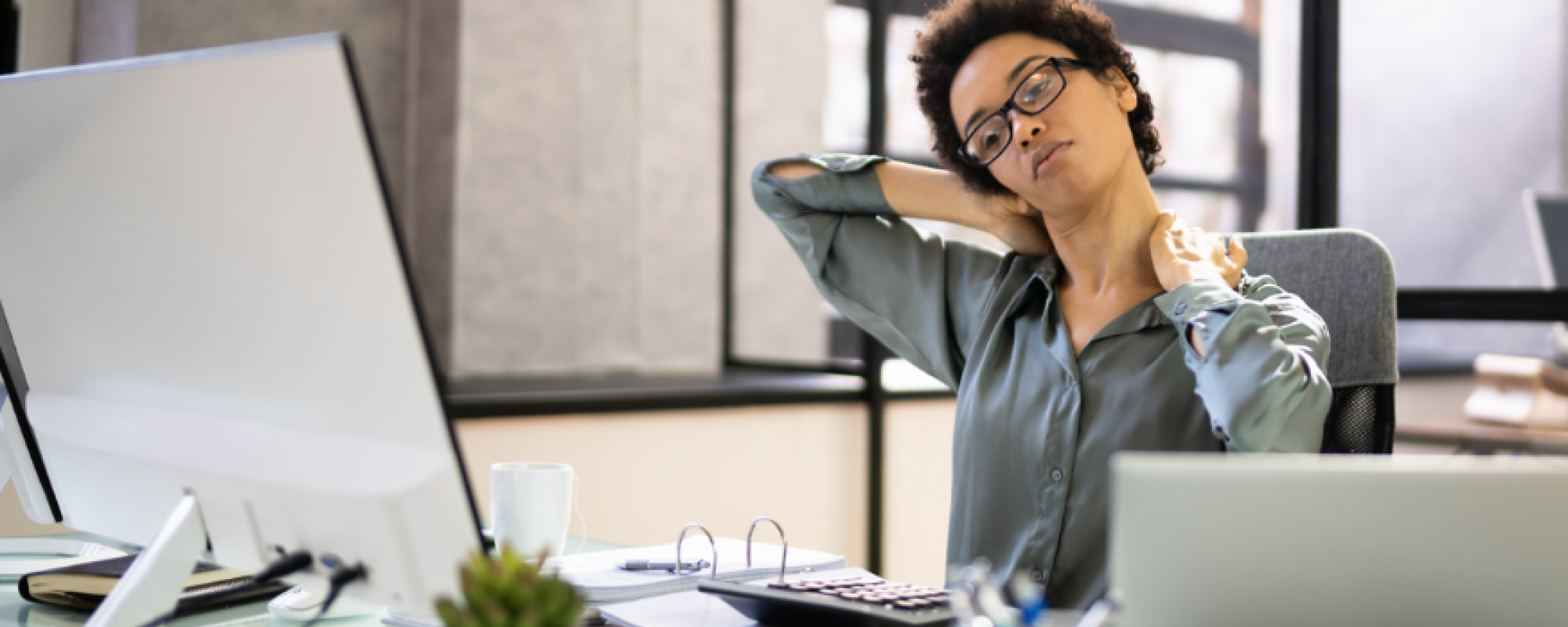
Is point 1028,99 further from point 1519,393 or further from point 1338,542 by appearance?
point 1519,393

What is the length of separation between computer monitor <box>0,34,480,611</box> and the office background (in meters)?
1.55

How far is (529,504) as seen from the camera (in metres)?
1.16

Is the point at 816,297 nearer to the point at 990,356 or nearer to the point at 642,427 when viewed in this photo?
the point at 642,427

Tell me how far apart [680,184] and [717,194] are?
115 mm

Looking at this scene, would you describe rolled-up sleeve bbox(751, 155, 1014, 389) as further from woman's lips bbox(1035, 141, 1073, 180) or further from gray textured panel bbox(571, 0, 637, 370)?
gray textured panel bbox(571, 0, 637, 370)

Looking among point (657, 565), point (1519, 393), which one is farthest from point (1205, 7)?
point (657, 565)

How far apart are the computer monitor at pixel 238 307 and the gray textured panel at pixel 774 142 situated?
2.40 metres

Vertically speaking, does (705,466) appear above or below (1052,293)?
below

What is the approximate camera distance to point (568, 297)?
2961mm

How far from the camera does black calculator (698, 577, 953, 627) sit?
85 centimetres

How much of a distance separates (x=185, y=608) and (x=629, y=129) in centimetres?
215

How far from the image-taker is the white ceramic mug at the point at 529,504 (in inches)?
45.7

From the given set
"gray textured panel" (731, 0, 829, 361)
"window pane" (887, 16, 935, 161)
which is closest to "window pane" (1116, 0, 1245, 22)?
"window pane" (887, 16, 935, 161)

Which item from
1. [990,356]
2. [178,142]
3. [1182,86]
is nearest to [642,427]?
[990,356]
